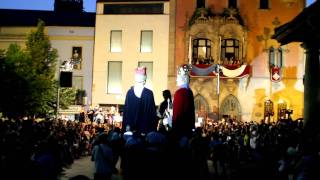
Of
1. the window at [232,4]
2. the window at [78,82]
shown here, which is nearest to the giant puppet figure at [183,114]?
the window at [232,4]

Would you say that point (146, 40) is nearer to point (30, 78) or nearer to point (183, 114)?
point (30, 78)

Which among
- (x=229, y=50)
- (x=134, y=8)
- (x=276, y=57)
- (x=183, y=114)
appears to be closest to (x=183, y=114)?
(x=183, y=114)

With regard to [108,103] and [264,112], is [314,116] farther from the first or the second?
[108,103]

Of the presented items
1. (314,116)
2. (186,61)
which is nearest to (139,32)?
(186,61)

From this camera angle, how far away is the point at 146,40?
1812 inches

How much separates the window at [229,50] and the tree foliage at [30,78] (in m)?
13.8

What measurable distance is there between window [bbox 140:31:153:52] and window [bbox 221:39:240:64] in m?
6.49

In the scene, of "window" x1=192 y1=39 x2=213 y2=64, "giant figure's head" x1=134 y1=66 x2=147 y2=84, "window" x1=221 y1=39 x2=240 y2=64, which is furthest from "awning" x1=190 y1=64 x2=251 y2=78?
"giant figure's head" x1=134 y1=66 x2=147 y2=84

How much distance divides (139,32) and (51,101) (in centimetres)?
1001

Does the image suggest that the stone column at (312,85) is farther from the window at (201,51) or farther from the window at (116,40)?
the window at (116,40)

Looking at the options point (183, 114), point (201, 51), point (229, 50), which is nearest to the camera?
point (183, 114)

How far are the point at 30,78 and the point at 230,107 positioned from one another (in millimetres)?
17306

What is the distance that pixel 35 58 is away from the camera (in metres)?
46.1

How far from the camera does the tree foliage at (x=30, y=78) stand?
39.5 meters
